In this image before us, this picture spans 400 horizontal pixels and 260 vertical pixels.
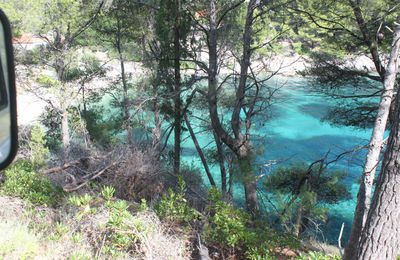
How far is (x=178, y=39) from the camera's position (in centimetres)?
1458

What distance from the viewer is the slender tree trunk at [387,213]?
393cm

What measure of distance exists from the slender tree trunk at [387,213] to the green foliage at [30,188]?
17.0 ft

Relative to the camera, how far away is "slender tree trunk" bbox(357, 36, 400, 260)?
3926 millimetres

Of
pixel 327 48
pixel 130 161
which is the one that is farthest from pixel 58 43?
pixel 327 48

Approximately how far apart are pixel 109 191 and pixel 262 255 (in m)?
2.31

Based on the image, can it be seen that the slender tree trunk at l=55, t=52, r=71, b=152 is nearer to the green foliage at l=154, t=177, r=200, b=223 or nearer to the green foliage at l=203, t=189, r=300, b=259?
the green foliage at l=154, t=177, r=200, b=223

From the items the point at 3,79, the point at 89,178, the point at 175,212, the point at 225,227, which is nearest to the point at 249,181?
the point at 89,178

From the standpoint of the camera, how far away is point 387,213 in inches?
156

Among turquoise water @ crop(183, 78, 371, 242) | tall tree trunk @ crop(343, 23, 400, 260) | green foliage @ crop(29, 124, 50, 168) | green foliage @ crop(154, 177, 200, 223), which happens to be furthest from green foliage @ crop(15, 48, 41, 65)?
tall tree trunk @ crop(343, 23, 400, 260)

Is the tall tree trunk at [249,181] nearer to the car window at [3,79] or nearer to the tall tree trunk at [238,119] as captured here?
the tall tree trunk at [238,119]

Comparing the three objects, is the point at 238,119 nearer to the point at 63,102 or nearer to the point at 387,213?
the point at 387,213

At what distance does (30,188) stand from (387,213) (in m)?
6.02

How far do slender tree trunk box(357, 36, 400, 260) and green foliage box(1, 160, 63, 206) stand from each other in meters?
5.19

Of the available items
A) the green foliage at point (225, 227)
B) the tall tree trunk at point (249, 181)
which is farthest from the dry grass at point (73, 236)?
the tall tree trunk at point (249, 181)
